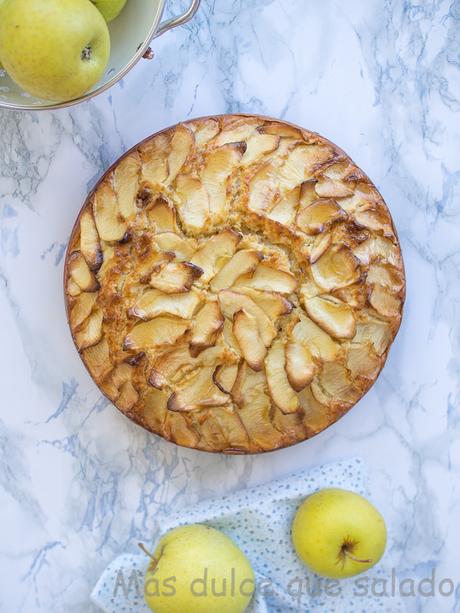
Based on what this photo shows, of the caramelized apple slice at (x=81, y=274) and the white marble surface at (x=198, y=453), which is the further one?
the white marble surface at (x=198, y=453)

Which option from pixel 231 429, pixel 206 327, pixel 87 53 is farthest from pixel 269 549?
pixel 87 53

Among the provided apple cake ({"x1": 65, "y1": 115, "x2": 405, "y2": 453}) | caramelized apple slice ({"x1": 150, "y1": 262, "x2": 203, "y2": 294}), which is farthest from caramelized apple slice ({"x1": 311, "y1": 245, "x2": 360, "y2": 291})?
caramelized apple slice ({"x1": 150, "y1": 262, "x2": 203, "y2": 294})

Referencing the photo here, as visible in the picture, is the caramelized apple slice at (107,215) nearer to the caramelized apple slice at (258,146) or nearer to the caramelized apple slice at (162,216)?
the caramelized apple slice at (162,216)

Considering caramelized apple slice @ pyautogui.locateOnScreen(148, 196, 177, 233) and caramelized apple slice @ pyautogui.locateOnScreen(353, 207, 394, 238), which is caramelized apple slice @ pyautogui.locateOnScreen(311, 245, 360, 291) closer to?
caramelized apple slice @ pyautogui.locateOnScreen(353, 207, 394, 238)

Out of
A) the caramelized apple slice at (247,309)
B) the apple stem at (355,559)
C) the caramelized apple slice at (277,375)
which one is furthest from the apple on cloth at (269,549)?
the caramelized apple slice at (247,309)

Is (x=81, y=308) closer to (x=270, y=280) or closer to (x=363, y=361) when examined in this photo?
(x=270, y=280)

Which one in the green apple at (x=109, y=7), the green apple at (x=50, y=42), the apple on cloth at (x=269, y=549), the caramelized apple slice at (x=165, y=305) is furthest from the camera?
the apple on cloth at (x=269, y=549)
